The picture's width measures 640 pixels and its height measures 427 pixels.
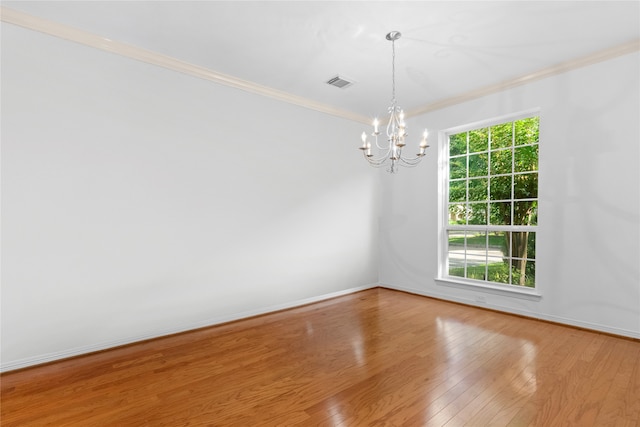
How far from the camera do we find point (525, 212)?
12.1 ft

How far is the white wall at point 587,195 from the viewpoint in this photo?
290cm

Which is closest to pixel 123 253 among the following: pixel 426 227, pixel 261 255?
pixel 261 255

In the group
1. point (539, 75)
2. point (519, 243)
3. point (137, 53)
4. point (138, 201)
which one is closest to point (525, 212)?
point (519, 243)

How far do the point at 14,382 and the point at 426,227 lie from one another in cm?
457

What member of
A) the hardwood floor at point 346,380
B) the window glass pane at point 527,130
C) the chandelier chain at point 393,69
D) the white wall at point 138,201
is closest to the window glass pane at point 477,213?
the window glass pane at point 527,130

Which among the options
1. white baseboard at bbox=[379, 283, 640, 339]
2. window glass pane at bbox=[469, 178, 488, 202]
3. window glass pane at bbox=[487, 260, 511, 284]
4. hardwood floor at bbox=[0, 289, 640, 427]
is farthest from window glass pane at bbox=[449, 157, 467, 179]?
hardwood floor at bbox=[0, 289, 640, 427]

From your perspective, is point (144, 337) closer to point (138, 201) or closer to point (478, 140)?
point (138, 201)

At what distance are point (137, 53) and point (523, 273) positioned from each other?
16.1ft

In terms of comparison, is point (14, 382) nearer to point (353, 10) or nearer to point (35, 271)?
point (35, 271)

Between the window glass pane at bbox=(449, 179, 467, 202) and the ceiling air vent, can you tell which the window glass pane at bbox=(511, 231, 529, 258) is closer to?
the window glass pane at bbox=(449, 179, 467, 202)

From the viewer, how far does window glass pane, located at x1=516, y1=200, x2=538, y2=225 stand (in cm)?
362

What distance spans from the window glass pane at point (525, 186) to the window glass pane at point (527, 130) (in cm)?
42

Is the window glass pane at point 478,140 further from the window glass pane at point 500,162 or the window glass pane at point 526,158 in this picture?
the window glass pane at point 526,158

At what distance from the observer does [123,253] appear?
2.83 meters
